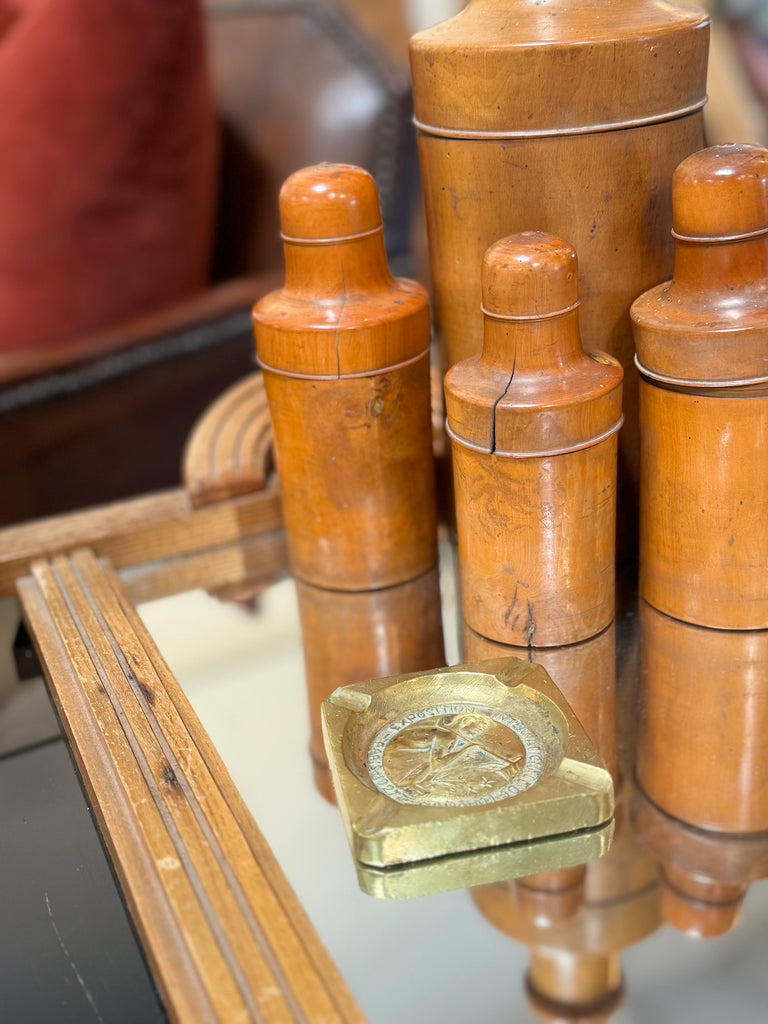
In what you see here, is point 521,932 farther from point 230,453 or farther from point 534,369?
point 230,453

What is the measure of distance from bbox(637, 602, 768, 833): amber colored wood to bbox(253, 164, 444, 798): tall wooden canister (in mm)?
129

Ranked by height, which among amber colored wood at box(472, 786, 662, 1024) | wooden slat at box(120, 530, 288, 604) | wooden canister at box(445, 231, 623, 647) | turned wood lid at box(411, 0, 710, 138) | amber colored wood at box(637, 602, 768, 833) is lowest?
wooden slat at box(120, 530, 288, 604)

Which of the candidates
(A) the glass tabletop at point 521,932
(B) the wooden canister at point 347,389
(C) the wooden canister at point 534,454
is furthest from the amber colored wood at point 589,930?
(B) the wooden canister at point 347,389

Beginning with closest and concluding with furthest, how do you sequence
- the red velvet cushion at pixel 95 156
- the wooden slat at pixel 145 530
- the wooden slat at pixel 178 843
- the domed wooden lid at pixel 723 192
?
1. the wooden slat at pixel 178 843
2. the domed wooden lid at pixel 723 192
3. the wooden slat at pixel 145 530
4. the red velvet cushion at pixel 95 156

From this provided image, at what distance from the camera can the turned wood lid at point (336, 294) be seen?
0.64m

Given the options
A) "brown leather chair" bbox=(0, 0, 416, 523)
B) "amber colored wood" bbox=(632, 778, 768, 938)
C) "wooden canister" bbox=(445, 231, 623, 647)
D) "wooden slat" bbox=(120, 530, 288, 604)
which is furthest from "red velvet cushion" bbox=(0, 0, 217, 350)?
"amber colored wood" bbox=(632, 778, 768, 938)

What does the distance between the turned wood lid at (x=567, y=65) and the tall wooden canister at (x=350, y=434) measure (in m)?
0.08

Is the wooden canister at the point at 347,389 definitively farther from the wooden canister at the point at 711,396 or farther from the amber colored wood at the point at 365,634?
the wooden canister at the point at 711,396

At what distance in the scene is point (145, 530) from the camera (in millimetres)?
812

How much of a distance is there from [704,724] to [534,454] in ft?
0.60

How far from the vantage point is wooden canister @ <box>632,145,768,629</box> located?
55cm

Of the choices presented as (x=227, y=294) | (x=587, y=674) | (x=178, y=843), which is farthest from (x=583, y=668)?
(x=227, y=294)

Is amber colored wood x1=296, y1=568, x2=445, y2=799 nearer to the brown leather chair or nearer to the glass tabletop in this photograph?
the glass tabletop

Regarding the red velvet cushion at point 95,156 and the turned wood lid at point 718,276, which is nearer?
the turned wood lid at point 718,276
